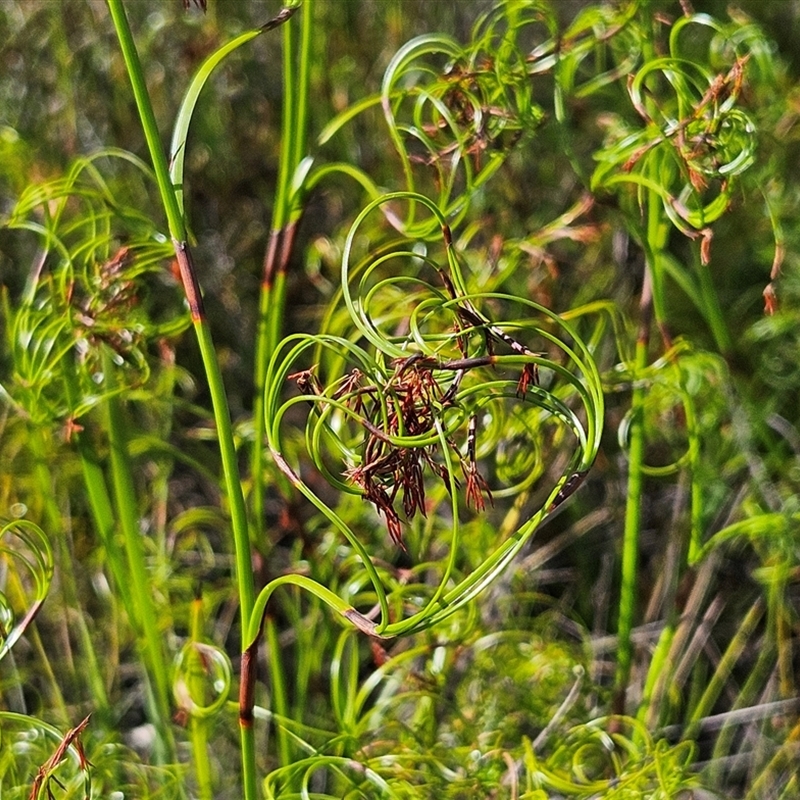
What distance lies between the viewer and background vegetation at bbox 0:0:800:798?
0.63m

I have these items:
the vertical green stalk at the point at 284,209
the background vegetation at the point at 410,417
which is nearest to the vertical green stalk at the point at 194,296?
the background vegetation at the point at 410,417

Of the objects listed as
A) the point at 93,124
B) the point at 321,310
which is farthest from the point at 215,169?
the point at 321,310

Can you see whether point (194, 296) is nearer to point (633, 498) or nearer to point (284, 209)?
point (284, 209)

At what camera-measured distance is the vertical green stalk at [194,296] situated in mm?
499

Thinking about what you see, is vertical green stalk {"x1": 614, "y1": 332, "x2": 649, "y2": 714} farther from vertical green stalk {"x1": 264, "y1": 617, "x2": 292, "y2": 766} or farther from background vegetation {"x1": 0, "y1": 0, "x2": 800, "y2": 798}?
vertical green stalk {"x1": 264, "y1": 617, "x2": 292, "y2": 766}

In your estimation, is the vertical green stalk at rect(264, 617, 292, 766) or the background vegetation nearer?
the background vegetation

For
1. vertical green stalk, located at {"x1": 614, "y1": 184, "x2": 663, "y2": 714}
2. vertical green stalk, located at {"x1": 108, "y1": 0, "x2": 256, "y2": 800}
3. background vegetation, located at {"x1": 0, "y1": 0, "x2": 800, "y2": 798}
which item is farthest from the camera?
vertical green stalk, located at {"x1": 614, "y1": 184, "x2": 663, "y2": 714}

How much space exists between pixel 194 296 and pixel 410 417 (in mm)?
144

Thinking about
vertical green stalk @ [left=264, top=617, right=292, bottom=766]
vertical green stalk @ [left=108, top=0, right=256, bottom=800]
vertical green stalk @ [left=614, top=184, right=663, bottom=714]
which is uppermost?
vertical green stalk @ [left=108, top=0, right=256, bottom=800]

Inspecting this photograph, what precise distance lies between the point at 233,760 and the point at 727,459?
0.68 metres

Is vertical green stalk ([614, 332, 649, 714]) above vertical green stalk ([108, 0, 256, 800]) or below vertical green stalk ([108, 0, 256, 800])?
below

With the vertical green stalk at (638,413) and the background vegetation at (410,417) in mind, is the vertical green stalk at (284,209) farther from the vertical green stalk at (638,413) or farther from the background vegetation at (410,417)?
the vertical green stalk at (638,413)

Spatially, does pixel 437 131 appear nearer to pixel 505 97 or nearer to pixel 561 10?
pixel 505 97

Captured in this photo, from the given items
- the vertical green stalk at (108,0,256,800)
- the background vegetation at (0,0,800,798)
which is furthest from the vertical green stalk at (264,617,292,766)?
the vertical green stalk at (108,0,256,800)
